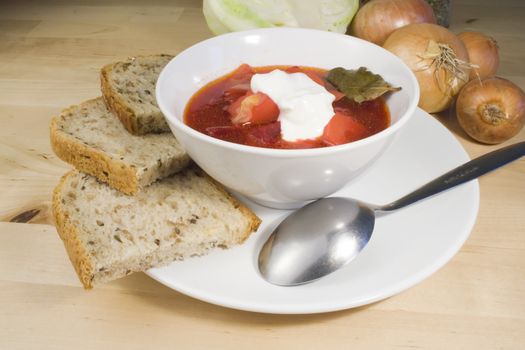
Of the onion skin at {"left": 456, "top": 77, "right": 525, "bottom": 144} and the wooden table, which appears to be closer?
the wooden table

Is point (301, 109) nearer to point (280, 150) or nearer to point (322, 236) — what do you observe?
point (280, 150)

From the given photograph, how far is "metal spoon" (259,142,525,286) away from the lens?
140cm

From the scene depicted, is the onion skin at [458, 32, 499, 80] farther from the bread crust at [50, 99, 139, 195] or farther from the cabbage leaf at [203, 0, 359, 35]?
the bread crust at [50, 99, 139, 195]

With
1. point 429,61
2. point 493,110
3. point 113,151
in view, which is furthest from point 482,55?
point 113,151

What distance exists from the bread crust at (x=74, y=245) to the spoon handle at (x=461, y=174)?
81cm

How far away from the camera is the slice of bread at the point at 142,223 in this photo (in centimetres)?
142

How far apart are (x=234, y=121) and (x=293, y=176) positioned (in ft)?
0.94

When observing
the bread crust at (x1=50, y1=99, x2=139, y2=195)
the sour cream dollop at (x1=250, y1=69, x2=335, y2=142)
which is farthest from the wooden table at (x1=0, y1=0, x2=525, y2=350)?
the sour cream dollop at (x1=250, y1=69, x2=335, y2=142)

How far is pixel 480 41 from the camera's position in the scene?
2467 millimetres

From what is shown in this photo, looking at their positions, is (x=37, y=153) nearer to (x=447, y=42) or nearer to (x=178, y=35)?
(x=178, y=35)

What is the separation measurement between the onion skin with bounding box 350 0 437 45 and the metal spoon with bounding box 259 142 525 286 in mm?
1148

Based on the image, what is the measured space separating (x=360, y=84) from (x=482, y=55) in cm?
99

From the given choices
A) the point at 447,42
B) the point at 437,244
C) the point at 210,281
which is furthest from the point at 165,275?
the point at 447,42

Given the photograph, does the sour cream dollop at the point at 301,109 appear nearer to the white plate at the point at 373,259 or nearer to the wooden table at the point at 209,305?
the white plate at the point at 373,259
